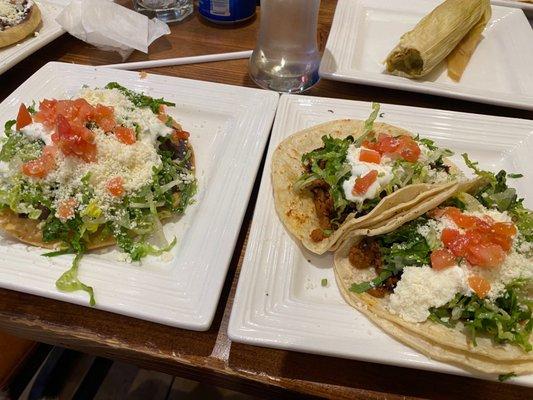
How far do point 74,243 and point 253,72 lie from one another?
4.53 ft

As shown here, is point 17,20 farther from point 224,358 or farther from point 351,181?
point 224,358

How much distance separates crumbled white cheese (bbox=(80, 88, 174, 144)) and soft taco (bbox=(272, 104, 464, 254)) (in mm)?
515

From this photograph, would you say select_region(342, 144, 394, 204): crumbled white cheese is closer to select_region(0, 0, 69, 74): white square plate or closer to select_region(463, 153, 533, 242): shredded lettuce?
select_region(463, 153, 533, 242): shredded lettuce

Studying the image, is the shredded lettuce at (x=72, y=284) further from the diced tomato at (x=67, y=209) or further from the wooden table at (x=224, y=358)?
the diced tomato at (x=67, y=209)

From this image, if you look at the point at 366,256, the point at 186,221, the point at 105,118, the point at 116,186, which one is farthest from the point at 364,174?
the point at 105,118

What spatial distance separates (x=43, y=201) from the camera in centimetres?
161

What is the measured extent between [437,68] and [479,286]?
1487mm

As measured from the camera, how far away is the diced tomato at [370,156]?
64.2 inches

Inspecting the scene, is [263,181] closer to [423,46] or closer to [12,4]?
[423,46]

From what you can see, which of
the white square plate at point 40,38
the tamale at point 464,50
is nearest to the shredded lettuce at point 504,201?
the tamale at point 464,50

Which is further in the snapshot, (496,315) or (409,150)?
(409,150)

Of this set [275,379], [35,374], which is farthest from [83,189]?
[35,374]

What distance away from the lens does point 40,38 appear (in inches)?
96.6

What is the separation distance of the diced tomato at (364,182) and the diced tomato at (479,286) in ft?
1.49
